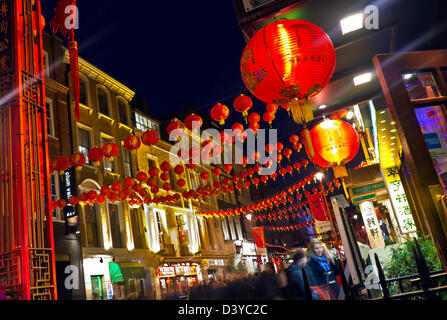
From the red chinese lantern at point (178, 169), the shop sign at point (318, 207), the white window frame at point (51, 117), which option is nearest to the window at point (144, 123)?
the white window frame at point (51, 117)

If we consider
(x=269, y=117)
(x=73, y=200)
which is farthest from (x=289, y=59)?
(x=73, y=200)

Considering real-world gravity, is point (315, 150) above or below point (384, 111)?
below

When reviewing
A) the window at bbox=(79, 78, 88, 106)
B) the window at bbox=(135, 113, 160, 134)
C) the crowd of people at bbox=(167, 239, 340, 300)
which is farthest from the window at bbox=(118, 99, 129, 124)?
the crowd of people at bbox=(167, 239, 340, 300)

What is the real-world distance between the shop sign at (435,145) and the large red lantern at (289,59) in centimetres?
294

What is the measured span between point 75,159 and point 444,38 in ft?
38.2

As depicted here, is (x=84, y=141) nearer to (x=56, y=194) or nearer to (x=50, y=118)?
(x=50, y=118)

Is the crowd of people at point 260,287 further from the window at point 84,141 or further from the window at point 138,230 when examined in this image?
the window at point 138,230

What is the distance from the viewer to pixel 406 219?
1274 centimetres

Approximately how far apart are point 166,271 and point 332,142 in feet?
59.5

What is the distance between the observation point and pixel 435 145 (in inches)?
267

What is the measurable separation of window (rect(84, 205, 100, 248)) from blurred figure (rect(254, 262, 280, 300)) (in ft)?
54.5

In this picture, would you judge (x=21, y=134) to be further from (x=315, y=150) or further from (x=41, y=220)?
(x=315, y=150)
